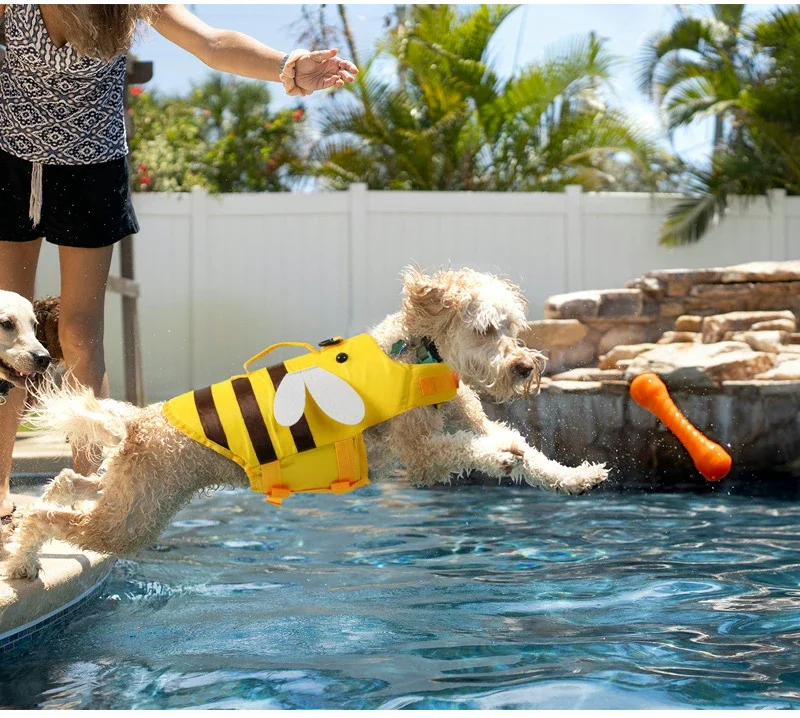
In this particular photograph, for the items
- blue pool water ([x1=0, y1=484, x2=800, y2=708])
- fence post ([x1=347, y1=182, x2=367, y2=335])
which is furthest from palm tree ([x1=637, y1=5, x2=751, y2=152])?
blue pool water ([x1=0, y1=484, x2=800, y2=708])

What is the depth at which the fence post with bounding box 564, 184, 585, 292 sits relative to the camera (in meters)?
14.3

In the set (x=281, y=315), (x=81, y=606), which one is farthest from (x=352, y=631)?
(x=281, y=315)

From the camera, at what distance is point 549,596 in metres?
4.16

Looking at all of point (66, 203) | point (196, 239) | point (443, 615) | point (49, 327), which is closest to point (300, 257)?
point (196, 239)

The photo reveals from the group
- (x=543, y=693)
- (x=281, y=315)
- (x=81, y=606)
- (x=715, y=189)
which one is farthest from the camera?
(x=715, y=189)

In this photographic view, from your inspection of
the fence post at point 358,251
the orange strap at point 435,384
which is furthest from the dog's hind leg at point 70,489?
the fence post at point 358,251

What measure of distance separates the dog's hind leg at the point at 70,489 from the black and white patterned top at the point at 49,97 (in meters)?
1.33

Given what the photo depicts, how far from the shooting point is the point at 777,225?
15.0 meters

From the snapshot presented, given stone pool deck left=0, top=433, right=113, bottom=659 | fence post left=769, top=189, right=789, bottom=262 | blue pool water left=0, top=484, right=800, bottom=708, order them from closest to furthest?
blue pool water left=0, top=484, right=800, bottom=708 → stone pool deck left=0, top=433, right=113, bottom=659 → fence post left=769, top=189, right=789, bottom=262

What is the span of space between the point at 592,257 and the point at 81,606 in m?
11.4

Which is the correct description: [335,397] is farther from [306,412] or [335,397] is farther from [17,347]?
[17,347]

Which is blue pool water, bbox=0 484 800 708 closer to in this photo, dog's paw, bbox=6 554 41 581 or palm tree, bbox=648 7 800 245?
dog's paw, bbox=6 554 41 581

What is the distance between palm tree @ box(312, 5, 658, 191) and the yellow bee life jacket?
12.5 metres

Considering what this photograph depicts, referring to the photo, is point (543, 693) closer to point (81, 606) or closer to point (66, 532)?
point (66, 532)
